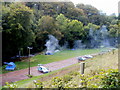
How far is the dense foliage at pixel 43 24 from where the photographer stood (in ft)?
6.31

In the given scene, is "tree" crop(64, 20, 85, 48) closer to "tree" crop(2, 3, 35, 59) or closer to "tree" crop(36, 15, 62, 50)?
"tree" crop(36, 15, 62, 50)

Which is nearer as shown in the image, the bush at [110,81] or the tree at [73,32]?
the bush at [110,81]

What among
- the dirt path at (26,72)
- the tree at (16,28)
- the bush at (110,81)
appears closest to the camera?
the bush at (110,81)

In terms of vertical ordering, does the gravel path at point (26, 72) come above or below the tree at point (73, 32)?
below

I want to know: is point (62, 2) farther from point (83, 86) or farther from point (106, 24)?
point (83, 86)

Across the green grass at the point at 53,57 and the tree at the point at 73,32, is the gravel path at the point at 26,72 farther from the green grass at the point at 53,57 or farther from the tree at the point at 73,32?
the tree at the point at 73,32

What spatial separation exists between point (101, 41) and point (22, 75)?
4.17ft

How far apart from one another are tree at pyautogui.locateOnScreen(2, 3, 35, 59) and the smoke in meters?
0.23

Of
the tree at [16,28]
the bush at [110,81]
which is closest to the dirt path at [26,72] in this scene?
the tree at [16,28]

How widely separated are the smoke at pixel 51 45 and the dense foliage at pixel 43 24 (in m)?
0.05

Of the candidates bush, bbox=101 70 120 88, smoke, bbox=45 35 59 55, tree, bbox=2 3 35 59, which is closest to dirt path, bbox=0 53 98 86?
smoke, bbox=45 35 59 55

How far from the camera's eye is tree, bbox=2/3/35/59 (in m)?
1.85

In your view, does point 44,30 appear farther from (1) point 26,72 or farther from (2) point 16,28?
(1) point 26,72

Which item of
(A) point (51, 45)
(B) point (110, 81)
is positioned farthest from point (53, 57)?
(B) point (110, 81)
